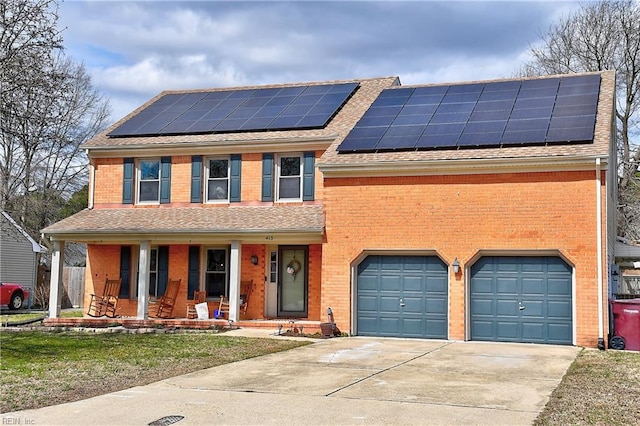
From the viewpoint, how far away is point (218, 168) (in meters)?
22.6

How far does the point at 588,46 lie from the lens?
1395 inches

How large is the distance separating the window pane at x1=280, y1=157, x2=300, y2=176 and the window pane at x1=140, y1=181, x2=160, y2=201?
4145mm

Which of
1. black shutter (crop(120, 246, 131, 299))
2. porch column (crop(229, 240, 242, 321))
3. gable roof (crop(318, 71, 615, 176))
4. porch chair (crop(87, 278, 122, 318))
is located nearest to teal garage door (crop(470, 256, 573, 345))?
gable roof (crop(318, 71, 615, 176))

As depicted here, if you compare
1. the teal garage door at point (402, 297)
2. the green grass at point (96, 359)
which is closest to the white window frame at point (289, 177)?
the teal garage door at point (402, 297)

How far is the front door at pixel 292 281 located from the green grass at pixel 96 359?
3548mm

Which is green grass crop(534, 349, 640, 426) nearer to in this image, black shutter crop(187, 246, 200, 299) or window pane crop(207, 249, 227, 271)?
window pane crop(207, 249, 227, 271)

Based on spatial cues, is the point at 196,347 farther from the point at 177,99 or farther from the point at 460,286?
the point at 177,99

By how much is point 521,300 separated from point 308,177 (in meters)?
7.29

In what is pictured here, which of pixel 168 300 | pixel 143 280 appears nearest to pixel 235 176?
pixel 143 280

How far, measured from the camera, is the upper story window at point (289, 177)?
2180 centimetres

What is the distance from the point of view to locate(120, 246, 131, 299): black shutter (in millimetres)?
22969

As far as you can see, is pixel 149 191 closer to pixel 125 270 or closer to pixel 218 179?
pixel 218 179

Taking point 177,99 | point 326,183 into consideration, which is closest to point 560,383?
point 326,183

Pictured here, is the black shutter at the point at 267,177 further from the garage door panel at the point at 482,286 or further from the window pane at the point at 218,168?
the garage door panel at the point at 482,286
